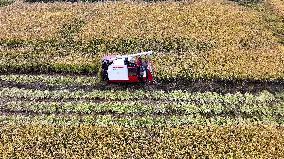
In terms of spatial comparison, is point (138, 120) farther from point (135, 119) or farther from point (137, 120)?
point (135, 119)

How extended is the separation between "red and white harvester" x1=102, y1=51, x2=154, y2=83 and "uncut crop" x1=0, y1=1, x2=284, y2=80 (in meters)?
Result: 1.22

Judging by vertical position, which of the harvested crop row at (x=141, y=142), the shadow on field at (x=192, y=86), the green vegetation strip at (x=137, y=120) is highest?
the shadow on field at (x=192, y=86)

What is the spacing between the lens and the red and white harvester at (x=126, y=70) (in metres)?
24.9

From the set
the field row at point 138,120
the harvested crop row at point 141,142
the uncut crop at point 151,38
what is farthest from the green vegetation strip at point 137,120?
Answer: the uncut crop at point 151,38

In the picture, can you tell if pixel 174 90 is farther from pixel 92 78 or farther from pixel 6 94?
pixel 6 94

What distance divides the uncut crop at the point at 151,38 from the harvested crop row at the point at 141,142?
5619mm

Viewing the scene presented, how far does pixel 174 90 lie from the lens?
82.2 ft

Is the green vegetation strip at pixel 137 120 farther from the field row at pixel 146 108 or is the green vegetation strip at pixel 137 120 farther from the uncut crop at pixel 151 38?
the uncut crop at pixel 151 38

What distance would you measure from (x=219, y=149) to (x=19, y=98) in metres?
11.7

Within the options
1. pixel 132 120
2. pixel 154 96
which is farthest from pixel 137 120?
pixel 154 96

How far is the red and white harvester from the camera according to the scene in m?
24.9

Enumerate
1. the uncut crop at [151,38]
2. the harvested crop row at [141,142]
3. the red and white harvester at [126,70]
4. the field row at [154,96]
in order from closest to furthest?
the harvested crop row at [141,142] → the field row at [154,96] → the red and white harvester at [126,70] → the uncut crop at [151,38]

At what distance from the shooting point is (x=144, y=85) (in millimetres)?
25547

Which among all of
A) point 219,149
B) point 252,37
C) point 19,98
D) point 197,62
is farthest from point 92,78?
point 252,37
